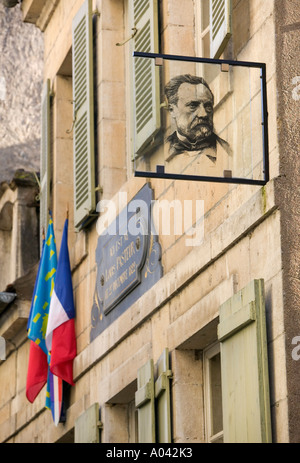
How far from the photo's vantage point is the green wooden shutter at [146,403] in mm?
9125

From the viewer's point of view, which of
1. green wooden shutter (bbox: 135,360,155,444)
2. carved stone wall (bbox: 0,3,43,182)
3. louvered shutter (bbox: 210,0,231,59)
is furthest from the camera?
carved stone wall (bbox: 0,3,43,182)

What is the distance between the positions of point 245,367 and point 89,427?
323 cm

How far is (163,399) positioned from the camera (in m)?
9.00

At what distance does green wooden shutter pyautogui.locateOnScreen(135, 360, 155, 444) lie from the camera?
912cm

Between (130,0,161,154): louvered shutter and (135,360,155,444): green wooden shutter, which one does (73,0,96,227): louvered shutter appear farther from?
(135,360,155,444): green wooden shutter

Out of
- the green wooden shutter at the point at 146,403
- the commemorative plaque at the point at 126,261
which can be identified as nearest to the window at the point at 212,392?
the green wooden shutter at the point at 146,403

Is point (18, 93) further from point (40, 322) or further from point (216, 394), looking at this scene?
point (216, 394)

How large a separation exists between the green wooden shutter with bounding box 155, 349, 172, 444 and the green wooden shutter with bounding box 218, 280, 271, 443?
3.35ft

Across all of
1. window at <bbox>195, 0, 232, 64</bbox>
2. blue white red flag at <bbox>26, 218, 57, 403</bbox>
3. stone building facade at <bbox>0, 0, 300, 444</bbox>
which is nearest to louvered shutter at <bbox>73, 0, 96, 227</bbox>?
stone building facade at <bbox>0, 0, 300, 444</bbox>

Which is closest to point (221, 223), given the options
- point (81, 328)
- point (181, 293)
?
point (181, 293)

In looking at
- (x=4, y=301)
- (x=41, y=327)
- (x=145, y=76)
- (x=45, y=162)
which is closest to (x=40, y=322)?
(x=41, y=327)

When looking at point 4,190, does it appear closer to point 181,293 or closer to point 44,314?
point 44,314

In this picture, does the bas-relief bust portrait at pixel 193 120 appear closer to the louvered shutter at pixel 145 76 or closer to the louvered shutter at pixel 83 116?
the louvered shutter at pixel 145 76

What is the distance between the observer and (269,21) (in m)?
8.05
